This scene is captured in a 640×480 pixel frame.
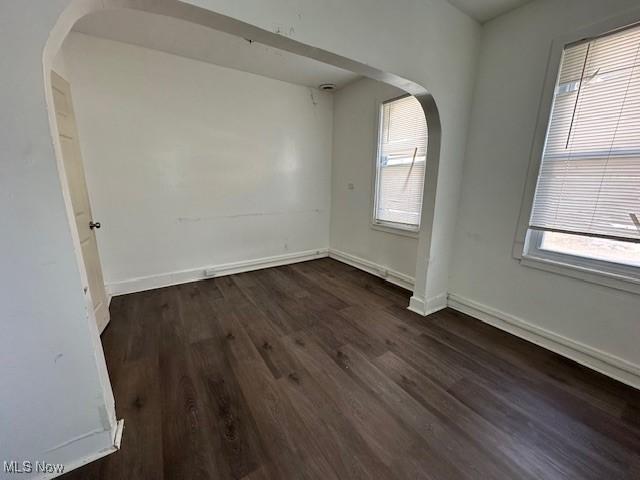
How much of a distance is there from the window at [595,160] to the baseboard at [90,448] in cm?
317

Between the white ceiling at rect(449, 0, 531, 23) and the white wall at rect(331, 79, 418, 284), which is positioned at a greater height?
the white ceiling at rect(449, 0, 531, 23)

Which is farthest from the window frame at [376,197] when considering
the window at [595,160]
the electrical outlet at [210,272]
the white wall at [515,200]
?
the electrical outlet at [210,272]

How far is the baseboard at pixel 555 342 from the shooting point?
1.76 metres

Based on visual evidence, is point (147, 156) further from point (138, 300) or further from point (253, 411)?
point (253, 411)

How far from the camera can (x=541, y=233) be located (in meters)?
2.12

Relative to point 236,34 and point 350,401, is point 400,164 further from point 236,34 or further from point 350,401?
point 350,401

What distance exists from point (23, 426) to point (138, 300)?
1.91 metres

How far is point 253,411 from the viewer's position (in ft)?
4.96

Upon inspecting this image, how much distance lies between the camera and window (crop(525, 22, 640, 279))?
64.6 inches

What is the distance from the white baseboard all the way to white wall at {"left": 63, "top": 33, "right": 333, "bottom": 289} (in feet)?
0.13

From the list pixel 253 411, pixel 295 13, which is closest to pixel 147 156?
pixel 295 13

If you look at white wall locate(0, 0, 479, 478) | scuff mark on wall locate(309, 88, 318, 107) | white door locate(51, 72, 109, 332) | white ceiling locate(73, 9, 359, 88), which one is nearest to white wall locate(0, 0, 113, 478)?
white wall locate(0, 0, 479, 478)

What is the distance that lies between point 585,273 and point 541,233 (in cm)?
41

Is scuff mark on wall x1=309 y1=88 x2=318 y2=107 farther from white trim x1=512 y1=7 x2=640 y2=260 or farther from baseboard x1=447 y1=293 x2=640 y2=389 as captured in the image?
baseboard x1=447 y1=293 x2=640 y2=389
